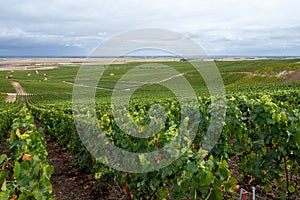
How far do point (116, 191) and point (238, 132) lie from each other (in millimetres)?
3022

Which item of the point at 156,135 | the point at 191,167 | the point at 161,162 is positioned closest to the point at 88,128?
the point at 156,135

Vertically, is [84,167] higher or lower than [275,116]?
lower

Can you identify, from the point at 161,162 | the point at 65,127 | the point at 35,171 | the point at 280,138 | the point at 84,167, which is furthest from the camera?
the point at 65,127

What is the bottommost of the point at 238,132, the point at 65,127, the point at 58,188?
the point at 58,188

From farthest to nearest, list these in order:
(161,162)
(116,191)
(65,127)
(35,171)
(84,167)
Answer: (65,127) < (84,167) < (116,191) < (161,162) < (35,171)

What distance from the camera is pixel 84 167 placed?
307 inches

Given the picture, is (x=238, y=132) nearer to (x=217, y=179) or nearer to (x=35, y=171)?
(x=217, y=179)

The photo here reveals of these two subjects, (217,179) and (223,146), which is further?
(223,146)

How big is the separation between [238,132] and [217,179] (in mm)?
3226

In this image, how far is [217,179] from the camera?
3146 millimetres

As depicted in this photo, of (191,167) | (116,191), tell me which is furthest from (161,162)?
(116,191)

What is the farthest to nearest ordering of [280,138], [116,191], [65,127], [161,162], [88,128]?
[65,127], [88,128], [116,191], [280,138], [161,162]

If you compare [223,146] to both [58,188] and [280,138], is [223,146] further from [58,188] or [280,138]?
[58,188]

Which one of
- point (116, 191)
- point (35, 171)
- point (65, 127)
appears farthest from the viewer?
point (65, 127)
